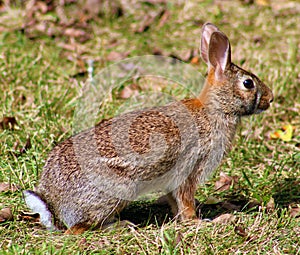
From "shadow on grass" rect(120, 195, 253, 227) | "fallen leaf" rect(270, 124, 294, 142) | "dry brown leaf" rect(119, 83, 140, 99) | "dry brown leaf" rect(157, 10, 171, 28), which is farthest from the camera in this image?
"dry brown leaf" rect(157, 10, 171, 28)

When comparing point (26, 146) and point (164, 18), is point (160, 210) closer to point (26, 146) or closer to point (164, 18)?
point (26, 146)

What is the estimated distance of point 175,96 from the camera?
6715 mm

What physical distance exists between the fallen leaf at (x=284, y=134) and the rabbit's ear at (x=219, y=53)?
1.56 m

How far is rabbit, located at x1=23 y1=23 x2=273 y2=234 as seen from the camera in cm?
448

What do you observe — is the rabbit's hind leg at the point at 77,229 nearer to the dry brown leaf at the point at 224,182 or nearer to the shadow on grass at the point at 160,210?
the shadow on grass at the point at 160,210

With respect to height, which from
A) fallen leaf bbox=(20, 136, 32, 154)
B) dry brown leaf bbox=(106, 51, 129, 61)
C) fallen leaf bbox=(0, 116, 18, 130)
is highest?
dry brown leaf bbox=(106, 51, 129, 61)

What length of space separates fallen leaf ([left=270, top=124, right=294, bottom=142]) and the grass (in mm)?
60

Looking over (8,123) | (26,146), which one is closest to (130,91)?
(8,123)

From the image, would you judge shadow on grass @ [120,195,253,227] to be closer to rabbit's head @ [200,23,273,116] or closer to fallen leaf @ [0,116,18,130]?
rabbit's head @ [200,23,273,116]

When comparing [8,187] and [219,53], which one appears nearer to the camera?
[219,53]

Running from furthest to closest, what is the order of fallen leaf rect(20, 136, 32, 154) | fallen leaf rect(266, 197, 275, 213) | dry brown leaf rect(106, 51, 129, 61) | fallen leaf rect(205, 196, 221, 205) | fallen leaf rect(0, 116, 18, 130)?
dry brown leaf rect(106, 51, 129, 61) → fallen leaf rect(0, 116, 18, 130) → fallen leaf rect(20, 136, 32, 154) → fallen leaf rect(205, 196, 221, 205) → fallen leaf rect(266, 197, 275, 213)

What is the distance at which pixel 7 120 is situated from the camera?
5965 millimetres

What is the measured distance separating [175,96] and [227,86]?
183 centimetres

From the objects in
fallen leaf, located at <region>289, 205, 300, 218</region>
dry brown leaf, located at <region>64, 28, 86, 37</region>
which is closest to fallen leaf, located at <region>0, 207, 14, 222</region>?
fallen leaf, located at <region>289, 205, 300, 218</region>
